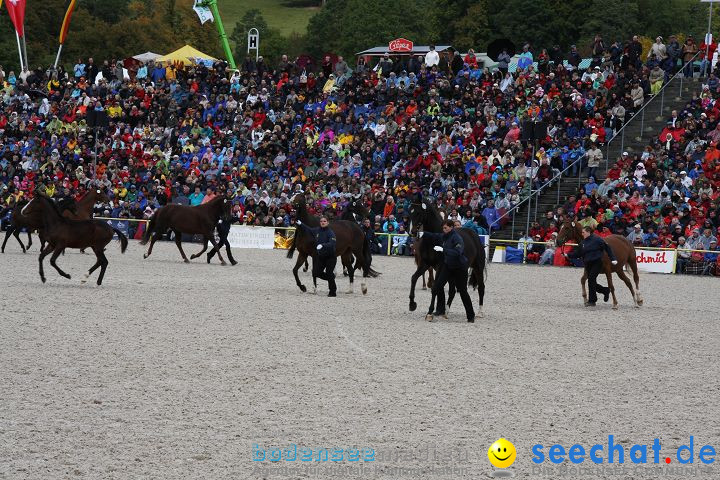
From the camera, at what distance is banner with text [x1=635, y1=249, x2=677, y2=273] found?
30.7 m

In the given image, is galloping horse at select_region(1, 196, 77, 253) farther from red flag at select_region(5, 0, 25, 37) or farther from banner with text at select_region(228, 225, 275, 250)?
red flag at select_region(5, 0, 25, 37)

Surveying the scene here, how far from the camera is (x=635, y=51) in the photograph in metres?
37.2

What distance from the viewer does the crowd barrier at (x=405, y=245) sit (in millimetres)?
30766

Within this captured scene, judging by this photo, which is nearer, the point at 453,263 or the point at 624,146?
the point at 453,263

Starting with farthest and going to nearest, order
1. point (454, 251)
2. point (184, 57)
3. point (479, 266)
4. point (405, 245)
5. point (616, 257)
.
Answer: point (184, 57)
point (405, 245)
point (616, 257)
point (479, 266)
point (454, 251)

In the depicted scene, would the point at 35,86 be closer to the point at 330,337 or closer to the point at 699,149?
the point at 699,149

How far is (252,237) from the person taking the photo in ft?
118

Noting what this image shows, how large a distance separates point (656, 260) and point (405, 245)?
796cm

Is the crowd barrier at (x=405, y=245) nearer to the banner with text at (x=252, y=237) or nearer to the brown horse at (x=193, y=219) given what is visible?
the banner with text at (x=252, y=237)

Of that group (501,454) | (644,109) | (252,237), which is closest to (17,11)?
(252,237)

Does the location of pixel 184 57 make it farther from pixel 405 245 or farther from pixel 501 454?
pixel 501 454

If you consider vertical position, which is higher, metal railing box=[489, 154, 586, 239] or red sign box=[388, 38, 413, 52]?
red sign box=[388, 38, 413, 52]

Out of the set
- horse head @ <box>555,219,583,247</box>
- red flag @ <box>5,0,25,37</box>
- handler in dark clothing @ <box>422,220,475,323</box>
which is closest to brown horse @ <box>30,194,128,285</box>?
handler in dark clothing @ <box>422,220,475,323</box>

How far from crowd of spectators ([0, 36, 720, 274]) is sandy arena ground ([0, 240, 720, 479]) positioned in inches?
555
